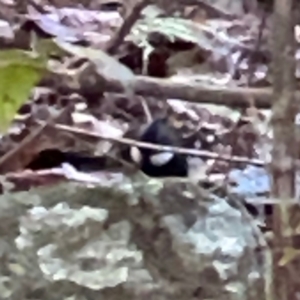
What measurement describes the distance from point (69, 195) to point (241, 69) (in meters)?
0.38

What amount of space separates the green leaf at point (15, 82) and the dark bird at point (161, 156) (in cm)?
44

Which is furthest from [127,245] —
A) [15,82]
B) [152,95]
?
[15,82]

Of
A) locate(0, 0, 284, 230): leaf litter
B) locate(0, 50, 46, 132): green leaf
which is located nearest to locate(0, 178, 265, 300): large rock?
locate(0, 0, 284, 230): leaf litter

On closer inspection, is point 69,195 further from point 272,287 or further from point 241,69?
point 241,69

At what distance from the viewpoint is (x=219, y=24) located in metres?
1.04

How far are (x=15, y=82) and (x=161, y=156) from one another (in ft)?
1.62

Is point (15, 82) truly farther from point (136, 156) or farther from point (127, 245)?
point (136, 156)

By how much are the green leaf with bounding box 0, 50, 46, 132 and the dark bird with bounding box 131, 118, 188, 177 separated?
17.2 inches

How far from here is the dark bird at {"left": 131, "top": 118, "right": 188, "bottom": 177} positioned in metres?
0.96

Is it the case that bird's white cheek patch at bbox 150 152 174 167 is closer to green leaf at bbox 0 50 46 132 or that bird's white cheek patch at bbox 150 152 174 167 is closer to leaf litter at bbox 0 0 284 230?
leaf litter at bbox 0 0 284 230

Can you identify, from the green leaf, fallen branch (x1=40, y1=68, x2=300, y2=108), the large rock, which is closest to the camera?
the green leaf

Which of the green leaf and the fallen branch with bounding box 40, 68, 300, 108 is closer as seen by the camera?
the green leaf

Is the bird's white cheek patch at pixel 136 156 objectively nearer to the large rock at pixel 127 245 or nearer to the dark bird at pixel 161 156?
the dark bird at pixel 161 156

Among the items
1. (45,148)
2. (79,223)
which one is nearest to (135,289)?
(79,223)
